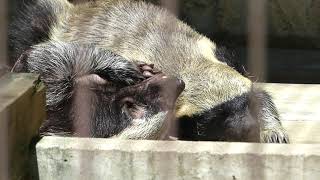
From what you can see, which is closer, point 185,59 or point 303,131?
point 303,131

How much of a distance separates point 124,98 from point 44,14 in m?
0.95

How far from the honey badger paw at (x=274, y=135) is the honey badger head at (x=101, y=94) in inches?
15.2

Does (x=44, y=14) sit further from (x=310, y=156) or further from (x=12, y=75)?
(x=310, y=156)

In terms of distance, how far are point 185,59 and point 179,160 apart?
3.46 ft

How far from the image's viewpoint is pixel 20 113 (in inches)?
82.4

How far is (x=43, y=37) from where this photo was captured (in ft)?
11.0

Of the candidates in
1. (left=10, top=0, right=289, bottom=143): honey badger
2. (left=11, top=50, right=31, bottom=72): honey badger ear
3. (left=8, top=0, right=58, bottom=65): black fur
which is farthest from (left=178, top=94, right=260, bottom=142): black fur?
(left=8, top=0, right=58, bottom=65): black fur

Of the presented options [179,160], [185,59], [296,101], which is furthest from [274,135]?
[179,160]

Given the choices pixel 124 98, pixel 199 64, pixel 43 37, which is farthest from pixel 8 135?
pixel 43 37

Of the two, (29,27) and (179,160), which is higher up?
(29,27)

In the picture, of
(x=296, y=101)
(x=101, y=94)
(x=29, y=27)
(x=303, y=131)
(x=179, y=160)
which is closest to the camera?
Result: (x=179, y=160)

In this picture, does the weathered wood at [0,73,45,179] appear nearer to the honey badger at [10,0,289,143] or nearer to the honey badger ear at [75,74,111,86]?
the honey badger ear at [75,74,111,86]

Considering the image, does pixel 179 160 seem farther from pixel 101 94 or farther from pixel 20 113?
pixel 101 94

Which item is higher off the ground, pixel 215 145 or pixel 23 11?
pixel 23 11
